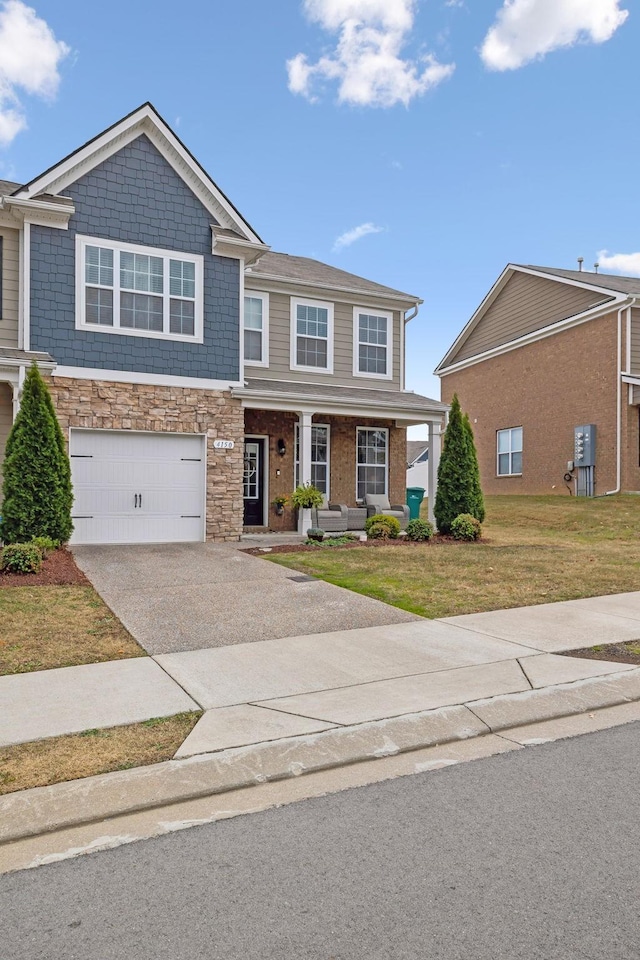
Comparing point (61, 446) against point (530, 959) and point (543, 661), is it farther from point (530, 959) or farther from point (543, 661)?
point (530, 959)

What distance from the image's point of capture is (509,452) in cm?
2609

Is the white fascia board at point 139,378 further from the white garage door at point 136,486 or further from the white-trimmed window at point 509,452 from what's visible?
the white-trimmed window at point 509,452

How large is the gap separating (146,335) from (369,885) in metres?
12.5

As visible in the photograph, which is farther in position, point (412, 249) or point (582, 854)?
point (412, 249)

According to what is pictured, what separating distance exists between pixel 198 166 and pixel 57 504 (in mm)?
7822

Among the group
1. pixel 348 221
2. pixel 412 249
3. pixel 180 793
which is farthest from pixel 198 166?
pixel 180 793

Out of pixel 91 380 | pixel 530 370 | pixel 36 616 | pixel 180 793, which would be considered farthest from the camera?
pixel 530 370

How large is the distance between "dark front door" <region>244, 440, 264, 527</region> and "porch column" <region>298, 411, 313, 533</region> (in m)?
1.30

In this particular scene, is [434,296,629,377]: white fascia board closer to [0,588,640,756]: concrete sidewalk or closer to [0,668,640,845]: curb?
[0,588,640,756]: concrete sidewalk

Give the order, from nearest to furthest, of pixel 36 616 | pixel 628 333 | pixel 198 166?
pixel 36 616, pixel 198 166, pixel 628 333

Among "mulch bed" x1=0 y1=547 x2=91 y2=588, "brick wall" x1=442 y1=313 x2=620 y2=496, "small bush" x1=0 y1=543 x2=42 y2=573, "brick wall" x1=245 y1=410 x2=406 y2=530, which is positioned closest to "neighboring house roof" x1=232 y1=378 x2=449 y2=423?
"brick wall" x1=245 y1=410 x2=406 y2=530

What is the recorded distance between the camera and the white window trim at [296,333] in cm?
1683

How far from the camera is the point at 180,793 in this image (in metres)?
3.51

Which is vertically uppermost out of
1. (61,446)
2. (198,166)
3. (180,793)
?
(198,166)
